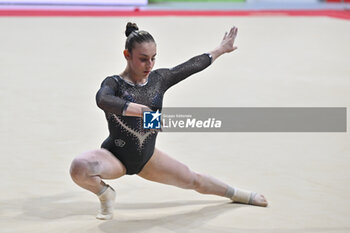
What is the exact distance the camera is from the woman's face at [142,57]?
329 centimetres

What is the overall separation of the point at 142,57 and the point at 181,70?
0.35m

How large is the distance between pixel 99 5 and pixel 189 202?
37.5 ft

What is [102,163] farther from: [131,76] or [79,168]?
[131,76]

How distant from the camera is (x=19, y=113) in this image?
230 inches

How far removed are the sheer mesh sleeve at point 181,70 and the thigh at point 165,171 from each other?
1.33 ft

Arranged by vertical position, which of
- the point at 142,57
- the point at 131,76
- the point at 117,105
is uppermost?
the point at 142,57

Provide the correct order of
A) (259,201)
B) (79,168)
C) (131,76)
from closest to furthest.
Result: (79,168)
(131,76)
(259,201)

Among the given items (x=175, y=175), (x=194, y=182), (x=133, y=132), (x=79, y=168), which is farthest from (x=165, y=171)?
(x=79, y=168)

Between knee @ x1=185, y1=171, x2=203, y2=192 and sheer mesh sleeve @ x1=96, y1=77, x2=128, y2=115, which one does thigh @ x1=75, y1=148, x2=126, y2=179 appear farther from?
knee @ x1=185, y1=171, x2=203, y2=192

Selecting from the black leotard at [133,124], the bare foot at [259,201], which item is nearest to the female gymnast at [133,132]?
the black leotard at [133,124]

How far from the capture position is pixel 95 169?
3.25 metres

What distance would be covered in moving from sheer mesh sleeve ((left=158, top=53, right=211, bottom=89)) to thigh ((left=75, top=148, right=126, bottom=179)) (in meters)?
0.52

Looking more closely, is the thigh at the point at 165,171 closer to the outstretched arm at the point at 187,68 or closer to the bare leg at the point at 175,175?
the bare leg at the point at 175,175

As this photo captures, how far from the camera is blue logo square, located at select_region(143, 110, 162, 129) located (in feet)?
10.2
